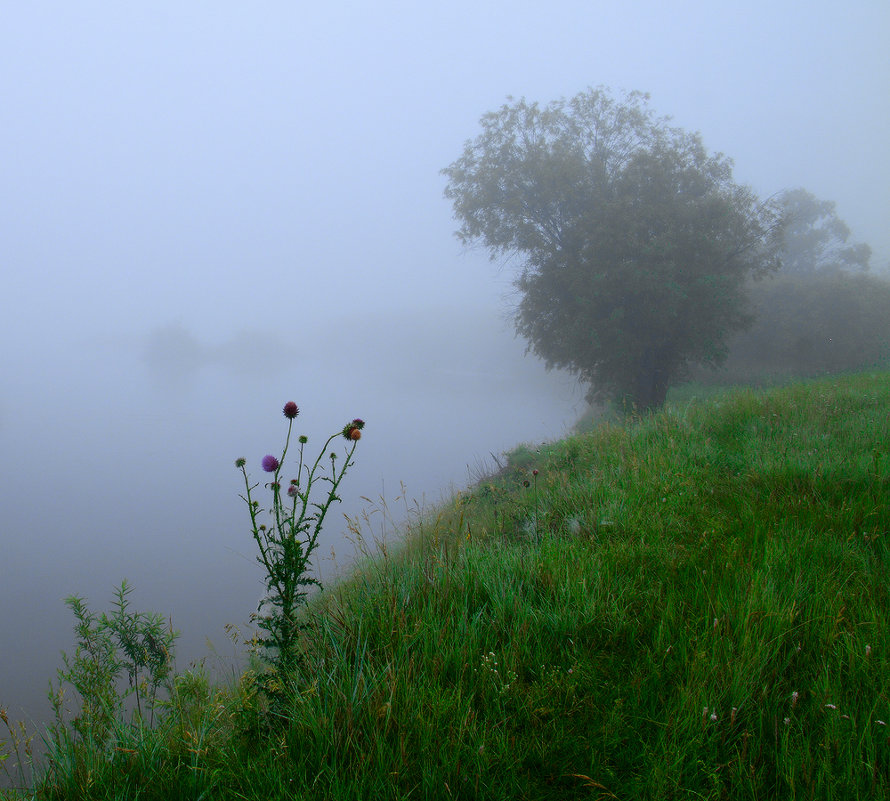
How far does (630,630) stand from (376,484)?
1338cm

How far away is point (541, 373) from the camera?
170ft

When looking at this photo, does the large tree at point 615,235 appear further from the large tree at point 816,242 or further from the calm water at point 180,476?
the large tree at point 816,242

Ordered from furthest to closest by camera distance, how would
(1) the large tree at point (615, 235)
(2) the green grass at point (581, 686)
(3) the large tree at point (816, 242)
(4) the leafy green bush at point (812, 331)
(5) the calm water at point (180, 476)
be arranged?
(3) the large tree at point (816, 242) → (4) the leafy green bush at point (812, 331) → (1) the large tree at point (615, 235) → (5) the calm water at point (180, 476) → (2) the green grass at point (581, 686)

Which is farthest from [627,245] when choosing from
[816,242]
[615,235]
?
[816,242]

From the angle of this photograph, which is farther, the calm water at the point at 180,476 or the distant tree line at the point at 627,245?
the distant tree line at the point at 627,245

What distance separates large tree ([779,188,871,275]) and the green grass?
38285 mm

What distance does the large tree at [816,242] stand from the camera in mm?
33844

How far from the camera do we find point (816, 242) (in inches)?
1467

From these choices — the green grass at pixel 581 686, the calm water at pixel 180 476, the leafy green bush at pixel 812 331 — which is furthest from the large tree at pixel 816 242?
the green grass at pixel 581 686

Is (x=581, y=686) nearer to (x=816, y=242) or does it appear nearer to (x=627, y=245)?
(x=627, y=245)

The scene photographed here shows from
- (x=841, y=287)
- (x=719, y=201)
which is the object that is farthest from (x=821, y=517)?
(x=841, y=287)

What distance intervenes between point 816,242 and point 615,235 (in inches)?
1201

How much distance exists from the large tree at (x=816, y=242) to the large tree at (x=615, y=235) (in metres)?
18.7

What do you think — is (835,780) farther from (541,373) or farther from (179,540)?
(541,373)
